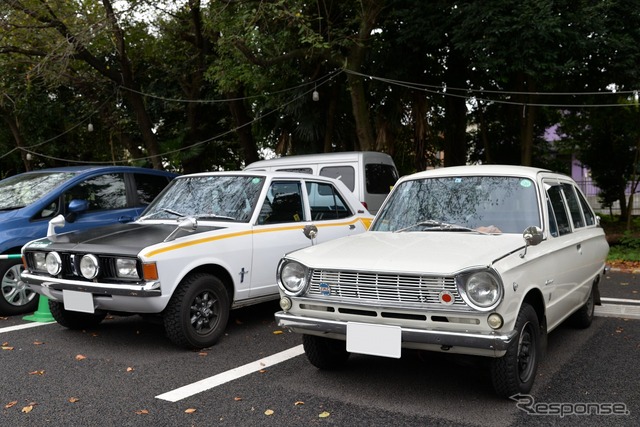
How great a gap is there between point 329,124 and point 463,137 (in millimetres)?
4055

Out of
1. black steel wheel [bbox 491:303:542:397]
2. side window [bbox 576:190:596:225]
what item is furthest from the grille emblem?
side window [bbox 576:190:596:225]

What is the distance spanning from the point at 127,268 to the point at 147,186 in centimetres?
359

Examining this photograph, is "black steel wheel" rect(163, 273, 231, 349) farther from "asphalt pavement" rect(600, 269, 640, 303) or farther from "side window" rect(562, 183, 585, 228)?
"asphalt pavement" rect(600, 269, 640, 303)

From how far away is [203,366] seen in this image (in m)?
4.89

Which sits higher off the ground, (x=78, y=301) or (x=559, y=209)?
(x=559, y=209)

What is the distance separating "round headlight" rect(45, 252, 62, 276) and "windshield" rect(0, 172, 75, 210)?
220 cm

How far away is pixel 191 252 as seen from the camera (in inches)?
205

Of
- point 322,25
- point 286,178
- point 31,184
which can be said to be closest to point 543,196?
point 286,178

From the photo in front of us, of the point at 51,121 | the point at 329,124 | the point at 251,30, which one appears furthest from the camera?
the point at 51,121

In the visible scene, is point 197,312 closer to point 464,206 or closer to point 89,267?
point 89,267

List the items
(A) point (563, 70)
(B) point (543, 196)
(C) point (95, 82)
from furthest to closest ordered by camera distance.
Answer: (C) point (95, 82) < (A) point (563, 70) < (B) point (543, 196)

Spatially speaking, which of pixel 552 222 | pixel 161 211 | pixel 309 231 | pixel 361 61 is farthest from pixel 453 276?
pixel 361 61

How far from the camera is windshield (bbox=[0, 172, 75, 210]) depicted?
7.31 metres

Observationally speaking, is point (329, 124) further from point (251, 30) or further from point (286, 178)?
point (286, 178)
